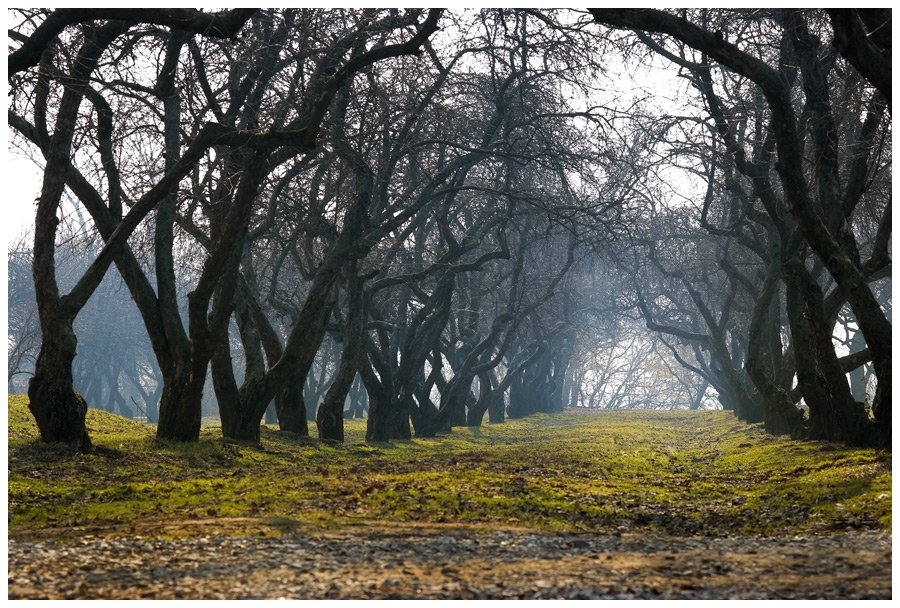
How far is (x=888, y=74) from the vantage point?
11406 mm

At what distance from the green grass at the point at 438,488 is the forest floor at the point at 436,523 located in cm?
5

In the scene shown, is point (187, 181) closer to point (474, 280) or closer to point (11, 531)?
point (11, 531)

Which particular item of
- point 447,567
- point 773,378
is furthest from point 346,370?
point 447,567

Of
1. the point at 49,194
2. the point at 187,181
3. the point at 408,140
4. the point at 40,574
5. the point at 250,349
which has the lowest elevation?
the point at 40,574

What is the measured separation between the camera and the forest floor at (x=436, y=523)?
22.5 feet

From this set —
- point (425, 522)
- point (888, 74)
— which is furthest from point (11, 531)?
point (888, 74)

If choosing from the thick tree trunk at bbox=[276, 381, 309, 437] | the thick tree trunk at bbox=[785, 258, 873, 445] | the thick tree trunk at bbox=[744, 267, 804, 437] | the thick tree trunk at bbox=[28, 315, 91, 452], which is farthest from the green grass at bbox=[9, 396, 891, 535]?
the thick tree trunk at bbox=[276, 381, 309, 437]

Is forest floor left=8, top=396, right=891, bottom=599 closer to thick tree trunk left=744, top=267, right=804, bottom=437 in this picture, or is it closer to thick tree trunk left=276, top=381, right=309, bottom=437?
thick tree trunk left=276, top=381, right=309, bottom=437

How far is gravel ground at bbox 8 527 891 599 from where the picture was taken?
6.61m

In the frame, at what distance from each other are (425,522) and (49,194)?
27.5 feet

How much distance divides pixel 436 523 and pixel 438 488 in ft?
9.14

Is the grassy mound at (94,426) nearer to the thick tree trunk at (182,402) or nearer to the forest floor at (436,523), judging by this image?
the forest floor at (436,523)

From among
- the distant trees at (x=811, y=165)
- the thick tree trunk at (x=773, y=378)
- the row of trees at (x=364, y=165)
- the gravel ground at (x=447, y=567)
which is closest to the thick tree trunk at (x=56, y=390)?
the row of trees at (x=364, y=165)

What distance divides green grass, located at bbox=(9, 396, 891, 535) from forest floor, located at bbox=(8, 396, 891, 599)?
0.05m
